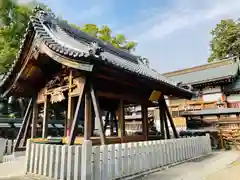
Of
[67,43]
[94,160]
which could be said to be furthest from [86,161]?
[67,43]

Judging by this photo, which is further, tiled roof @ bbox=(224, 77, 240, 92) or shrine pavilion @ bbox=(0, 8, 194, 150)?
tiled roof @ bbox=(224, 77, 240, 92)

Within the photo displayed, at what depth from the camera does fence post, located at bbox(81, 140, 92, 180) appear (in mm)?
3947

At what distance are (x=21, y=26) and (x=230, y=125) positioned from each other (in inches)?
762

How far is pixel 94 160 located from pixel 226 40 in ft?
124

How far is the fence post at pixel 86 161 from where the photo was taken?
3947 mm

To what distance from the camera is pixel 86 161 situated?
3.96 m

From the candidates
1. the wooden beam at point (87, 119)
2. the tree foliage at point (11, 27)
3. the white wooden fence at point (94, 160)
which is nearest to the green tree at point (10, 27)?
the tree foliage at point (11, 27)

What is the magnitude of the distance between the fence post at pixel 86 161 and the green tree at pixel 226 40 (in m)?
35.9

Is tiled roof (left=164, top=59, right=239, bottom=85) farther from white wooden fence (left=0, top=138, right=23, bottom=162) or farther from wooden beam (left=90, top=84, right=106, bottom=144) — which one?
white wooden fence (left=0, top=138, right=23, bottom=162)

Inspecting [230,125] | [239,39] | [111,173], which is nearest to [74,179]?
[111,173]

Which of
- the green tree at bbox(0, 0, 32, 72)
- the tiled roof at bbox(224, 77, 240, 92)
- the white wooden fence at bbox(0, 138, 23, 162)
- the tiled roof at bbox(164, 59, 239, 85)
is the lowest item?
the white wooden fence at bbox(0, 138, 23, 162)

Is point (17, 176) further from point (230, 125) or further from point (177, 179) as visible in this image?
point (230, 125)

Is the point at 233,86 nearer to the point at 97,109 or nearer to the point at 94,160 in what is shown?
the point at 97,109

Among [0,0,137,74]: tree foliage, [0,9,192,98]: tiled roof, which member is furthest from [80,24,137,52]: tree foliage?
[0,9,192,98]: tiled roof
